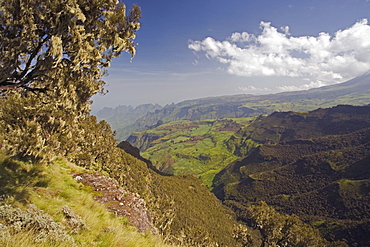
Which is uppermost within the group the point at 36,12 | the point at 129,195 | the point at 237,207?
the point at 36,12

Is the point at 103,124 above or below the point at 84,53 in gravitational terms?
below

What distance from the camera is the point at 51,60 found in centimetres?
886

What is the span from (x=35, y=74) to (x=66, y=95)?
69.8 inches

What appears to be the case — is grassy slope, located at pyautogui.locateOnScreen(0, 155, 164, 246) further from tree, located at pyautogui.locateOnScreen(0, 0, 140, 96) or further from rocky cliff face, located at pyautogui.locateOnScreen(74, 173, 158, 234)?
tree, located at pyautogui.locateOnScreen(0, 0, 140, 96)

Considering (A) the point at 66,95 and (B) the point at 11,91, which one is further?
(A) the point at 66,95

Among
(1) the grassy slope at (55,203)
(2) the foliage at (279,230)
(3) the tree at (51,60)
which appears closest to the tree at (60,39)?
(3) the tree at (51,60)

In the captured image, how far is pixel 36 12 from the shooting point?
8086 mm

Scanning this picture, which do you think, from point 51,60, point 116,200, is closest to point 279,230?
point 116,200

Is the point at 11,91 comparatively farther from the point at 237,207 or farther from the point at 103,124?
the point at 237,207

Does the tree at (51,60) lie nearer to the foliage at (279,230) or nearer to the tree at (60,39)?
the tree at (60,39)

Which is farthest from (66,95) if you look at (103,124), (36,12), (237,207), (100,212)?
(237,207)

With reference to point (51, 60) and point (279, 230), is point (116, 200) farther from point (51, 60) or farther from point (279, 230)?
point (279, 230)

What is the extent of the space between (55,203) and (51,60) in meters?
8.40

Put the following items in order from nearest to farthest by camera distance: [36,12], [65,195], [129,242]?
[36,12] < [129,242] < [65,195]
